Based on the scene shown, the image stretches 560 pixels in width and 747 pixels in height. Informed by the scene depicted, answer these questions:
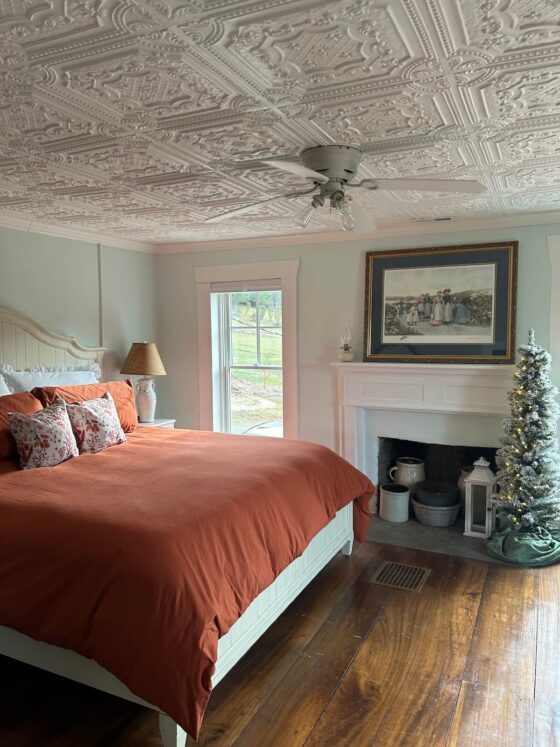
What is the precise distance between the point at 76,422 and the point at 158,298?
2449 mm

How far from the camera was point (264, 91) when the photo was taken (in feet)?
6.18

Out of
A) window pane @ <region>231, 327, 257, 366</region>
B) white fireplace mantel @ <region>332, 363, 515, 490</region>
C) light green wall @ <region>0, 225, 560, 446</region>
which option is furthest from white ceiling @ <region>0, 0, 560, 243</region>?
window pane @ <region>231, 327, 257, 366</region>

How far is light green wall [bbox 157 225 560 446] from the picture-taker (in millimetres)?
4062

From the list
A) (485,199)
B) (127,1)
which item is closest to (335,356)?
→ (485,199)

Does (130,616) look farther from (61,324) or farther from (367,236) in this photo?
(367,236)

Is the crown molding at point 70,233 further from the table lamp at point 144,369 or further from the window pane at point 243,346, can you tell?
the window pane at point 243,346

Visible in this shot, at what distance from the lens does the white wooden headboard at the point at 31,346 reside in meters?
3.96

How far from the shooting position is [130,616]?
1915mm

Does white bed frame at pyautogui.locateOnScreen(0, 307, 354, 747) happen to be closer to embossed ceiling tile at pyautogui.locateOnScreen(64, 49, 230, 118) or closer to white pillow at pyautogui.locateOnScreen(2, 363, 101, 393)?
white pillow at pyautogui.locateOnScreen(2, 363, 101, 393)

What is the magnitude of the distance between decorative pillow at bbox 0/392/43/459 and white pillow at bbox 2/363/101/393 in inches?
14.3

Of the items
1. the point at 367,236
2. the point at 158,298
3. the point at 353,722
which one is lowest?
the point at 353,722

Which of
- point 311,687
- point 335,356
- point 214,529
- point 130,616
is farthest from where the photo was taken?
point 335,356

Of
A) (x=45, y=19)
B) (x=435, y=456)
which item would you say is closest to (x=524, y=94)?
(x=45, y=19)

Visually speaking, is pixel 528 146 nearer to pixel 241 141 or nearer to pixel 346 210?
pixel 346 210
